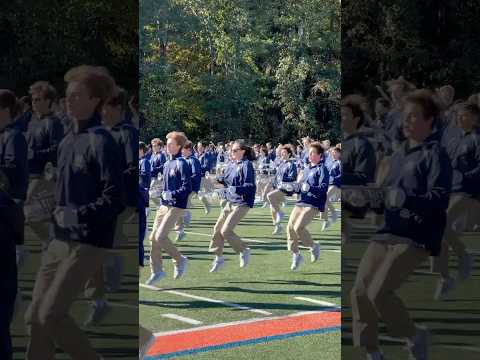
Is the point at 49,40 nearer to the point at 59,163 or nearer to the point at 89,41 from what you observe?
the point at 89,41

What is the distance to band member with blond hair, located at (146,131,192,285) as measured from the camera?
35.0 ft

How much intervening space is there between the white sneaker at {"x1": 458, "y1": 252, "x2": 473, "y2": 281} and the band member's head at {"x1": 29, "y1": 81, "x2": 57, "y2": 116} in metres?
2.50

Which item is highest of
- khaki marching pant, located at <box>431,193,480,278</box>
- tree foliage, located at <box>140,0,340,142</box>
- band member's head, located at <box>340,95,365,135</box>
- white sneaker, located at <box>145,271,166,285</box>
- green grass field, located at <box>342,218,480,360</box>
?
tree foliage, located at <box>140,0,340,142</box>

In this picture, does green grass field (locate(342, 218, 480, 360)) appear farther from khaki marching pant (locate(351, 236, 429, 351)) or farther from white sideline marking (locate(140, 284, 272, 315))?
white sideline marking (locate(140, 284, 272, 315))

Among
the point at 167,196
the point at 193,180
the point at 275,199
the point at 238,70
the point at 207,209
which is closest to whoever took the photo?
the point at 167,196

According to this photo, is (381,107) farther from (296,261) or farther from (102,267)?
(296,261)

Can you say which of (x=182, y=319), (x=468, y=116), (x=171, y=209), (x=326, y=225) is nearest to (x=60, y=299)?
(x=468, y=116)

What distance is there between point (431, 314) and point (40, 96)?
8.33ft

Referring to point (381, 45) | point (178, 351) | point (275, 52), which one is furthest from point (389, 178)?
point (275, 52)

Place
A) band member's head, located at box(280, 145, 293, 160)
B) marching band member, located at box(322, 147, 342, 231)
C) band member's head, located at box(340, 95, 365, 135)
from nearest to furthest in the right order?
band member's head, located at box(340, 95, 365, 135)
marching band member, located at box(322, 147, 342, 231)
band member's head, located at box(280, 145, 293, 160)

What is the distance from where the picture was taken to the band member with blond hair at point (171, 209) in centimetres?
1068

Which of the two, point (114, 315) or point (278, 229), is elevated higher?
point (114, 315)

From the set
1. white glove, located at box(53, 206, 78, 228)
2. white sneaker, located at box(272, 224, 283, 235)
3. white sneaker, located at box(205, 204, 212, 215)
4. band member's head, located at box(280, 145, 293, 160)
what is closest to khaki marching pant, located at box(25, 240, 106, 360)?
white glove, located at box(53, 206, 78, 228)

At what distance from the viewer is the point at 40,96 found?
4.74 metres
